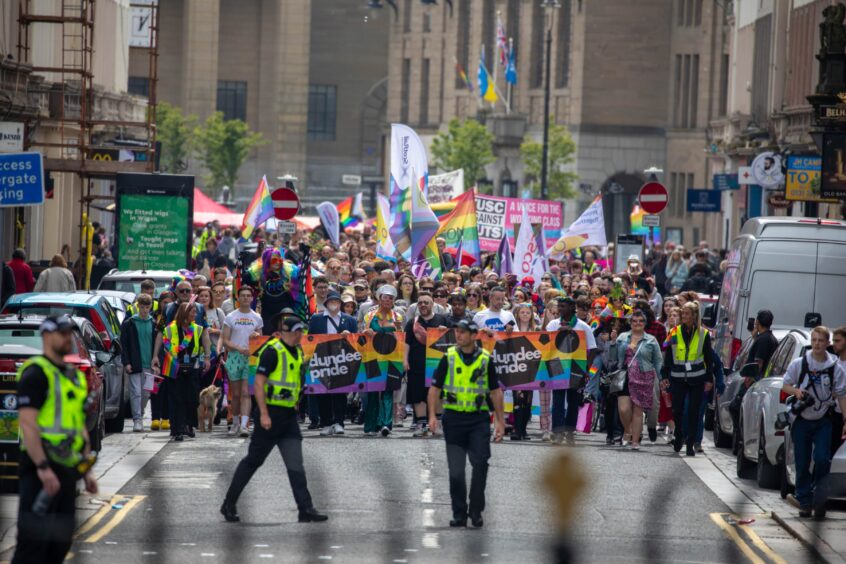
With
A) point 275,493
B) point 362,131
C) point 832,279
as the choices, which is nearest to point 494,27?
point 362,131

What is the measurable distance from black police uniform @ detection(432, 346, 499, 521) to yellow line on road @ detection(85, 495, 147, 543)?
2.46 meters

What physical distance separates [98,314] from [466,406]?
7.58m

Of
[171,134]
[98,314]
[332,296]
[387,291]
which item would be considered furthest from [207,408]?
[171,134]

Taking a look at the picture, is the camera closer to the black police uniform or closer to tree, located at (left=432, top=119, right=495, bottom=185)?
the black police uniform

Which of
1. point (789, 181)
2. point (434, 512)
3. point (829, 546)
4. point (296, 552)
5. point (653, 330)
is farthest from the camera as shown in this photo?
point (789, 181)

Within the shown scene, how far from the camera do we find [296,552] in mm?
13297

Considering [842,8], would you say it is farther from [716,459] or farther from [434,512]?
[434,512]

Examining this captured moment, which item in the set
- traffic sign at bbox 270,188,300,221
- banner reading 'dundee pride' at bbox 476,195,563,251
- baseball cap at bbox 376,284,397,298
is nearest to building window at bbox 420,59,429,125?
banner reading 'dundee pride' at bbox 476,195,563,251

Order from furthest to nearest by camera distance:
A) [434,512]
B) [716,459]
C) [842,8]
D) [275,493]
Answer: [842,8], [716,459], [275,493], [434,512]

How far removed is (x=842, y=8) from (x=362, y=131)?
75.2 meters

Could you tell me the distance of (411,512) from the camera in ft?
50.5

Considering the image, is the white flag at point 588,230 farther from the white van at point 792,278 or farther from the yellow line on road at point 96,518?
the yellow line on road at point 96,518

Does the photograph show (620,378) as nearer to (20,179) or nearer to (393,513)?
(393,513)

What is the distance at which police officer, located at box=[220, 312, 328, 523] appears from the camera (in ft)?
48.4
